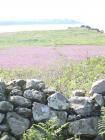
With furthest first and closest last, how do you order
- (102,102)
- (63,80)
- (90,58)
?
(90,58) → (63,80) → (102,102)

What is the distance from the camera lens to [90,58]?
17266mm

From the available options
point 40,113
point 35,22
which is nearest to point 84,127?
point 40,113

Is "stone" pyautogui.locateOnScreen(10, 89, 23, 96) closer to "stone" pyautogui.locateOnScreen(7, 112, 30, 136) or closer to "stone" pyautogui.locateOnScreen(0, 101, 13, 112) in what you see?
"stone" pyautogui.locateOnScreen(0, 101, 13, 112)

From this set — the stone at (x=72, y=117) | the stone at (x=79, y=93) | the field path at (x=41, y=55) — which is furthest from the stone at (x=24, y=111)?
the field path at (x=41, y=55)

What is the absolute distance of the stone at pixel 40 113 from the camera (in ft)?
33.3

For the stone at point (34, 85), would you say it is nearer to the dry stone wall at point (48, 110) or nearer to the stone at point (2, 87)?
the dry stone wall at point (48, 110)

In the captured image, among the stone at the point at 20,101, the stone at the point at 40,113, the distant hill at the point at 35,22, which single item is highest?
the distant hill at the point at 35,22

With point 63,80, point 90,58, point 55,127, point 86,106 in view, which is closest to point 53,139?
point 55,127

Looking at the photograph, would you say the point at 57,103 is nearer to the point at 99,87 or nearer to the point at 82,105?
the point at 82,105

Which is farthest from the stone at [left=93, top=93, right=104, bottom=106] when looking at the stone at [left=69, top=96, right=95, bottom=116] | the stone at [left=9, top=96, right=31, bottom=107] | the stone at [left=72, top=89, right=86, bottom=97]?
the stone at [left=9, top=96, right=31, bottom=107]

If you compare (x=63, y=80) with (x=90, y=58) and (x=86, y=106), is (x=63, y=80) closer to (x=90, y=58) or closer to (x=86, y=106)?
(x=86, y=106)

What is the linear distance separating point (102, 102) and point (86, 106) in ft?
1.08

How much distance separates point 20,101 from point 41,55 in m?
9.42

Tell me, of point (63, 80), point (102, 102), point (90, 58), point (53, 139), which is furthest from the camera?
point (90, 58)
